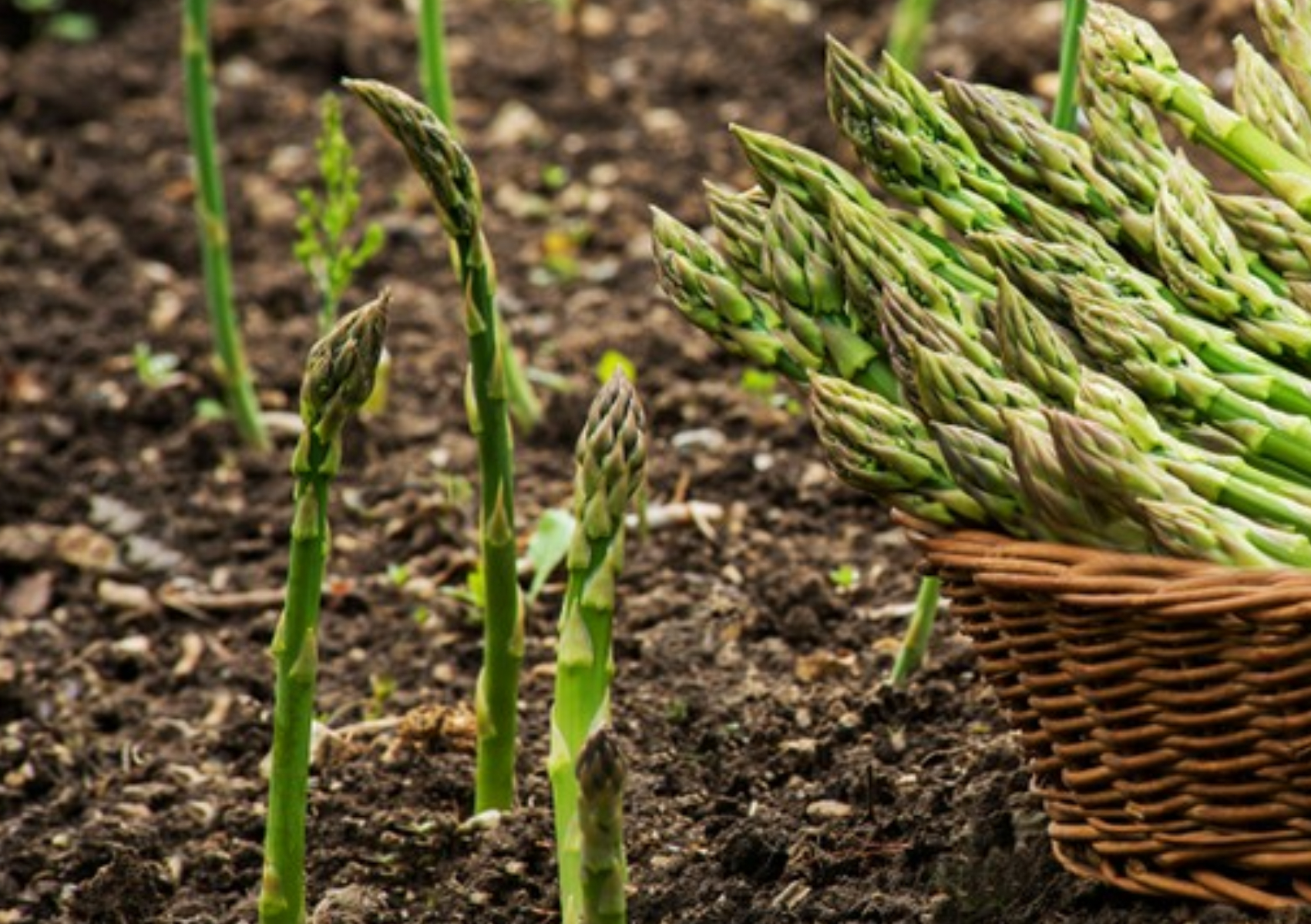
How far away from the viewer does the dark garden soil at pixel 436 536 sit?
3.34 meters

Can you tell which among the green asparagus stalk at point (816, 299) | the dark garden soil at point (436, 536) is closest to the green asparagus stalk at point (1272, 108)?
the green asparagus stalk at point (816, 299)

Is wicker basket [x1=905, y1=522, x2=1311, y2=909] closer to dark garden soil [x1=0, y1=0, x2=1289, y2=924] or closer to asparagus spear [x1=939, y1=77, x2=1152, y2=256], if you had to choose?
dark garden soil [x1=0, y1=0, x2=1289, y2=924]

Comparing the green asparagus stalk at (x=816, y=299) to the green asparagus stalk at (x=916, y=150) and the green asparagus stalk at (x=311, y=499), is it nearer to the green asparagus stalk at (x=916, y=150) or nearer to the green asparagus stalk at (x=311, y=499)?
the green asparagus stalk at (x=916, y=150)

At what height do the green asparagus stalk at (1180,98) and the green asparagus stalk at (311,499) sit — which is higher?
the green asparagus stalk at (1180,98)

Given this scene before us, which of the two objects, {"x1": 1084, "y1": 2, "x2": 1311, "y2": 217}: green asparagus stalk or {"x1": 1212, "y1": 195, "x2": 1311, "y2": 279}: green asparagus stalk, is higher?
{"x1": 1084, "y1": 2, "x2": 1311, "y2": 217}: green asparagus stalk

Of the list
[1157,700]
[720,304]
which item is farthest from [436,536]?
[1157,700]

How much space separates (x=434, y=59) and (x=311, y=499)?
1719mm

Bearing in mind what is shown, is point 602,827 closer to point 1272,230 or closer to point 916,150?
point 916,150

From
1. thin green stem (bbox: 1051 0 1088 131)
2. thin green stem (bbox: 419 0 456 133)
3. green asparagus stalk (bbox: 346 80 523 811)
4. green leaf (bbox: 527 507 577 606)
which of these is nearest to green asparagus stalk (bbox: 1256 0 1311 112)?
thin green stem (bbox: 1051 0 1088 131)

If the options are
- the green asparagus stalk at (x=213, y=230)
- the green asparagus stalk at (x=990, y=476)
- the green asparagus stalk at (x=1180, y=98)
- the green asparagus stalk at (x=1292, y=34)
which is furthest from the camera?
the green asparagus stalk at (x=213, y=230)

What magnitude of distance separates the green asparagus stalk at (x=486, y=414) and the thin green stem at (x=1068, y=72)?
0.90m

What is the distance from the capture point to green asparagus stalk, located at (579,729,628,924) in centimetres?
254

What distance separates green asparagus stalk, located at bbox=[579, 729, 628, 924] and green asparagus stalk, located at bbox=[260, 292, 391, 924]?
0.44 m

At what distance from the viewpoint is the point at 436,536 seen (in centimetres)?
443
